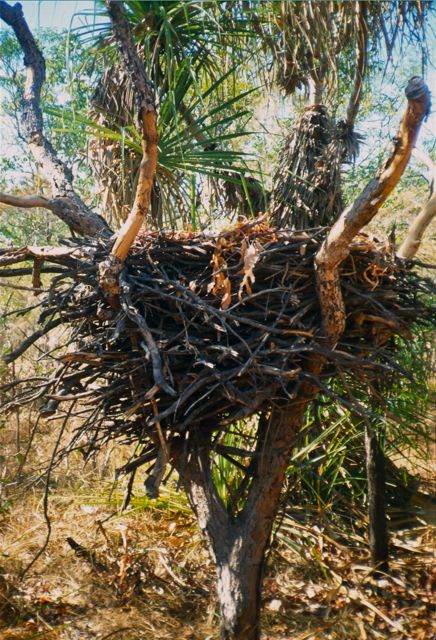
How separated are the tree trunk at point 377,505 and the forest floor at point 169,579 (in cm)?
14

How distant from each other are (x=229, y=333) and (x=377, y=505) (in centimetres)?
286

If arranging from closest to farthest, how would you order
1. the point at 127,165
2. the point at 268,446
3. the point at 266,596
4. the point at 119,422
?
the point at 119,422 < the point at 268,446 < the point at 127,165 < the point at 266,596

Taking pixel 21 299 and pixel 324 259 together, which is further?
pixel 21 299

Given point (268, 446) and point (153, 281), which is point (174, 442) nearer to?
point (268, 446)

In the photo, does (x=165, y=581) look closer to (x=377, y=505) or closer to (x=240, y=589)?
(x=377, y=505)

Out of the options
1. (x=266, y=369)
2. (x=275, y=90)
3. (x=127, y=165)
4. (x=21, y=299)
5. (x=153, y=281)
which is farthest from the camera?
(x=21, y=299)

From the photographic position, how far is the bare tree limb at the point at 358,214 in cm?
218

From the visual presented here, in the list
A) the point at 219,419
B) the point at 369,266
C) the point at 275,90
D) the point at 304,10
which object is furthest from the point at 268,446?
the point at 275,90

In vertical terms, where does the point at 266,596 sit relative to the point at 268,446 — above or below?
below

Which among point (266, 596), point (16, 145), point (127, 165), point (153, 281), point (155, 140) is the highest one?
point (16, 145)

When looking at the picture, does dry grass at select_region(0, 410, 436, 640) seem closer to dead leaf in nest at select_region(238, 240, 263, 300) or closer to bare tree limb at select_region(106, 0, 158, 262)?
dead leaf in nest at select_region(238, 240, 263, 300)

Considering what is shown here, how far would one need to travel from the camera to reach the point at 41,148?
3.87 metres

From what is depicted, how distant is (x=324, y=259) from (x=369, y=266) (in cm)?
29

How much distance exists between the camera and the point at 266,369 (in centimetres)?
261
